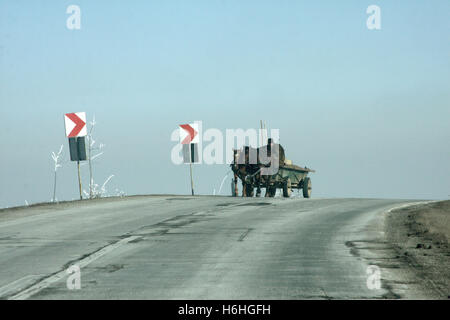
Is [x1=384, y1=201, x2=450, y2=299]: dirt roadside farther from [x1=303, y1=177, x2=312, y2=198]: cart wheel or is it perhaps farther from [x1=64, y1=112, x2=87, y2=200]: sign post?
[x1=64, y1=112, x2=87, y2=200]: sign post

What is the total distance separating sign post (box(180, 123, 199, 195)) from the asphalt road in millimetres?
7275

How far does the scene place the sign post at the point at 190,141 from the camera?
97.1 feet

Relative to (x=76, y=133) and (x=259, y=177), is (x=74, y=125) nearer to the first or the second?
(x=76, y=133)

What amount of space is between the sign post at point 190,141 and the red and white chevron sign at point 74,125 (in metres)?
4.71

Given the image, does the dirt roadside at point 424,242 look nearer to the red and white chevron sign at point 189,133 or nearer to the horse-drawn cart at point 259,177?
the horse-drawn cart at point 259,177

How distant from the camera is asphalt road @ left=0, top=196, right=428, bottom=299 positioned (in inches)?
359

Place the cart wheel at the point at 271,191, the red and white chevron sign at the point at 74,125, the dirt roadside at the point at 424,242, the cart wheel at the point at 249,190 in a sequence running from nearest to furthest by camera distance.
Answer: the dirt roadside at the point at 424,242 → the red and white chevron sign at the point at 74,125 → the cart wheel at the point at 271,191 → the cart wheel at the point at 249,190

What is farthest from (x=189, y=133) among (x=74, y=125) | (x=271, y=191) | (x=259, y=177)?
(x=74, y=125)

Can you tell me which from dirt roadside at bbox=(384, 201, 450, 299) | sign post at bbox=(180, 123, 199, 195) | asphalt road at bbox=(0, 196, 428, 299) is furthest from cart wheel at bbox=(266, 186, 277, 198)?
asphalt road at bbox=(0, 196, 428, 299)

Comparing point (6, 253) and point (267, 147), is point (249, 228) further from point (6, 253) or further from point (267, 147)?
point (267, 147)

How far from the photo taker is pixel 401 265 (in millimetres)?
11227

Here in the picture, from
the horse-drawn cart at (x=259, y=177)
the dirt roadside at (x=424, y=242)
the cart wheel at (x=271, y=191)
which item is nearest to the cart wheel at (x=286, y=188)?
the horse-drawn cart at (x=259, y=177)

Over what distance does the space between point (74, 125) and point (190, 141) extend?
17.7 feet

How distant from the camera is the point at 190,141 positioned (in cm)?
2980
